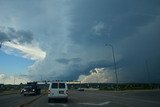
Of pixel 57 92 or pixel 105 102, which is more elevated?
pixel 57 92

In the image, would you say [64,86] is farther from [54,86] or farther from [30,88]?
[30,88]

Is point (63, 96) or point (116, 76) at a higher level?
point (116, 76)

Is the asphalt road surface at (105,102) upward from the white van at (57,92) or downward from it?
downward

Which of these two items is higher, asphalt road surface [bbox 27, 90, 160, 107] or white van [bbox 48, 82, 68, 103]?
white van [bbox 48, 82, 68, 103]

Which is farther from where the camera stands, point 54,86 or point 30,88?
point 30,88

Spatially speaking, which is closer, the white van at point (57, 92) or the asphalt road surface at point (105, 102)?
the asphalt road surface at point (105, 102)

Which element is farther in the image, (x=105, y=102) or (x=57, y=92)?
(x=57, y=92)

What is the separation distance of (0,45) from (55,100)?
23.4 m

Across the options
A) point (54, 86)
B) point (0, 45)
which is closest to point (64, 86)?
point (54, 86)

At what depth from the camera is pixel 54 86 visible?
29.8m

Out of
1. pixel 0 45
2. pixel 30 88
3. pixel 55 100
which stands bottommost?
pixel 55 100

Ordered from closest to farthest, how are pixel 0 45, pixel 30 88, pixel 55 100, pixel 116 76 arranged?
pixel 55 100
pixel 0 45
pixel 30 88
pixel 116 76

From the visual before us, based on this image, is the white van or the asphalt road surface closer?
the asphalt road surface

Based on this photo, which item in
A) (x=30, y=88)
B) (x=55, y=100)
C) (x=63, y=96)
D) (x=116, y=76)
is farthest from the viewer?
(x=116, y=76)
